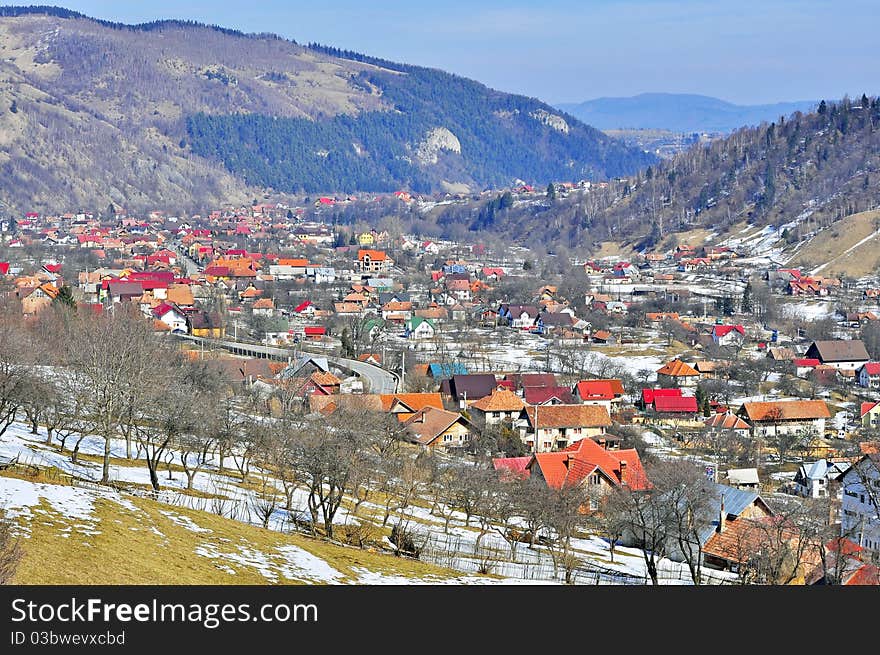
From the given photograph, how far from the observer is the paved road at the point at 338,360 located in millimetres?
39125

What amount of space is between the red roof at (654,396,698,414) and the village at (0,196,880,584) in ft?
0.24

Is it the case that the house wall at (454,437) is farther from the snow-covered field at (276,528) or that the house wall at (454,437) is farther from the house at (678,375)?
the house at (678,375)

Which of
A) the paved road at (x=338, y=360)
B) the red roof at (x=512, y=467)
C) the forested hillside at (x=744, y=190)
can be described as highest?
the forested hillside at (x=744, y=190)

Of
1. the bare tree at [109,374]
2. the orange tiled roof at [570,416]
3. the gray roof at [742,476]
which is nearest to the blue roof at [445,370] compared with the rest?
the orange tiled roof at [570,416]

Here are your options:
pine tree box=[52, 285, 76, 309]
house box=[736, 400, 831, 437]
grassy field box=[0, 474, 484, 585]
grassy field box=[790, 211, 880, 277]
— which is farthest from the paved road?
grassy field box=[790, 211, 880, 277]

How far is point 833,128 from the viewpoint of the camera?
116 meters

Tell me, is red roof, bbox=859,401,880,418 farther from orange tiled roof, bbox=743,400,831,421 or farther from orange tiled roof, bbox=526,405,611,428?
orange tiled roof, bbox=526,405,611,428

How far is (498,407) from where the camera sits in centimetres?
3559

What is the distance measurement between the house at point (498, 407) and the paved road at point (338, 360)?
150 inches

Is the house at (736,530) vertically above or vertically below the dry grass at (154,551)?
below

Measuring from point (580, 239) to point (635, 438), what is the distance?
279 feet
